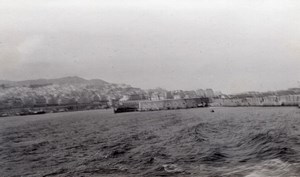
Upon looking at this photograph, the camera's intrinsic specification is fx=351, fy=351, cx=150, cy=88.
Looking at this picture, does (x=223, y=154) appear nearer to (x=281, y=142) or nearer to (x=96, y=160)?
(x=281, y=142)

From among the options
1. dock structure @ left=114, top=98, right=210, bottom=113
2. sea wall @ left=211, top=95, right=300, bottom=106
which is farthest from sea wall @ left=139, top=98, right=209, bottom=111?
→ sea wall @ left=211, top=95, right=300, bottom=106

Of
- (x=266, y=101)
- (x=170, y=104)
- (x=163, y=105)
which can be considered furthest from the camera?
(x=170, y=104)

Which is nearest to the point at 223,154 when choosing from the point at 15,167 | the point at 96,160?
the point at 96,160

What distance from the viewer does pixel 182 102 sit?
163 metres

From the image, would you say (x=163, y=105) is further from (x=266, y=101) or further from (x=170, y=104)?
(x=266, y=101)

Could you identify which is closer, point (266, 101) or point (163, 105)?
point (266, 101)

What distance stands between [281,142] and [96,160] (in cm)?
1183

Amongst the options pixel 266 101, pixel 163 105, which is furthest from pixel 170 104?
pixel 266 101

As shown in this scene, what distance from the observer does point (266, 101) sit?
4710 inches

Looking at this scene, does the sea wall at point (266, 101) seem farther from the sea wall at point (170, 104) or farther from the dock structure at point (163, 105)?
the dock structure at point (163, 105)

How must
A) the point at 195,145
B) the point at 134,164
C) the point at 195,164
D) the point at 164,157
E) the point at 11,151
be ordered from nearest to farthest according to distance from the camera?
1. the point at 195,164
2. the point at 134,164
3. the point at 164,157
4. the point at 195,145
5. the point at 11,151

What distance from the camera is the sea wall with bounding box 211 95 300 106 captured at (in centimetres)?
10131

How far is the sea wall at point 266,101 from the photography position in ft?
332

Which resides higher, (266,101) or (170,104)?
(170,104)
